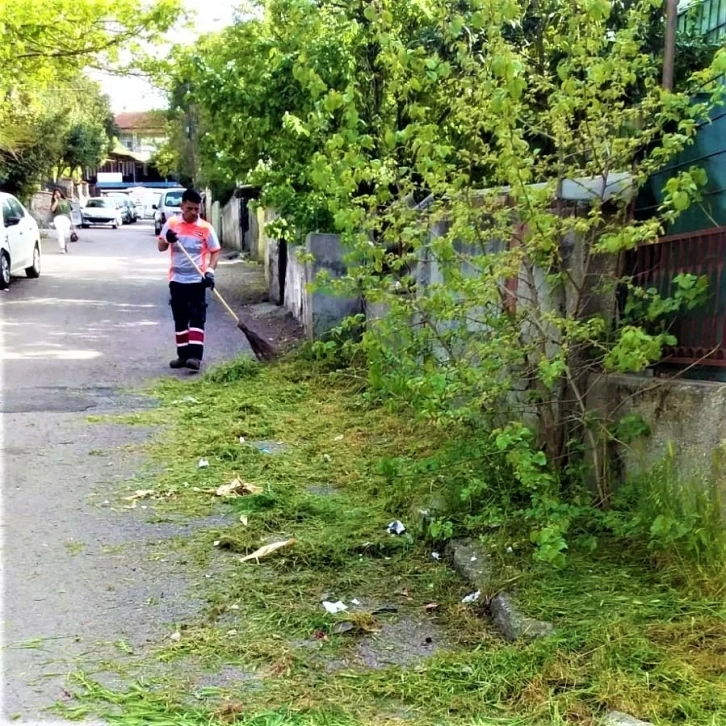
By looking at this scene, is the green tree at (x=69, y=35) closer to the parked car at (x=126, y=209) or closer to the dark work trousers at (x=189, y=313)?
the dark work trousers at (x=189, y=313)

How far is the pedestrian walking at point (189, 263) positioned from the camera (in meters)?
8.59

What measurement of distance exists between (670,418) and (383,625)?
1692mm

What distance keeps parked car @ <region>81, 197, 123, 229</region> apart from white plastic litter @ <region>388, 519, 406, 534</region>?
37816mm

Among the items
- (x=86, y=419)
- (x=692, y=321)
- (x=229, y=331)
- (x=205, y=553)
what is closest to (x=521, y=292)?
(x=692, y=321)

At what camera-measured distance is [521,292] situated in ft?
15.7

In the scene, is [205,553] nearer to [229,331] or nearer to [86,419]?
[86,419]

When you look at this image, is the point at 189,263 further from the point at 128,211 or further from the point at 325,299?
the point at 128,211

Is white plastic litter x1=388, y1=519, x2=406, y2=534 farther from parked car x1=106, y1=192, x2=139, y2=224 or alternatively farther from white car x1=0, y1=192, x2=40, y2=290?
parked car x1=106, y1=192, x2=139, y2=224

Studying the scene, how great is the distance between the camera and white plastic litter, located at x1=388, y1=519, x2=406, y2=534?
4688 millimetres

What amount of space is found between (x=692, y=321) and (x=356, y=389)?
4146 mm

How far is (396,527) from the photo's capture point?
4719 millimetres

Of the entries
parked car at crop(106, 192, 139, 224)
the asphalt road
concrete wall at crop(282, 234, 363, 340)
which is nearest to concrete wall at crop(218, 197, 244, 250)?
the asphalt road

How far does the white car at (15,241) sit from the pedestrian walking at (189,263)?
706 centimetres

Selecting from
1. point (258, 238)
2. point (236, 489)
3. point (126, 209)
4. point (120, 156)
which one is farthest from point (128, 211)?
point (236, 489)
